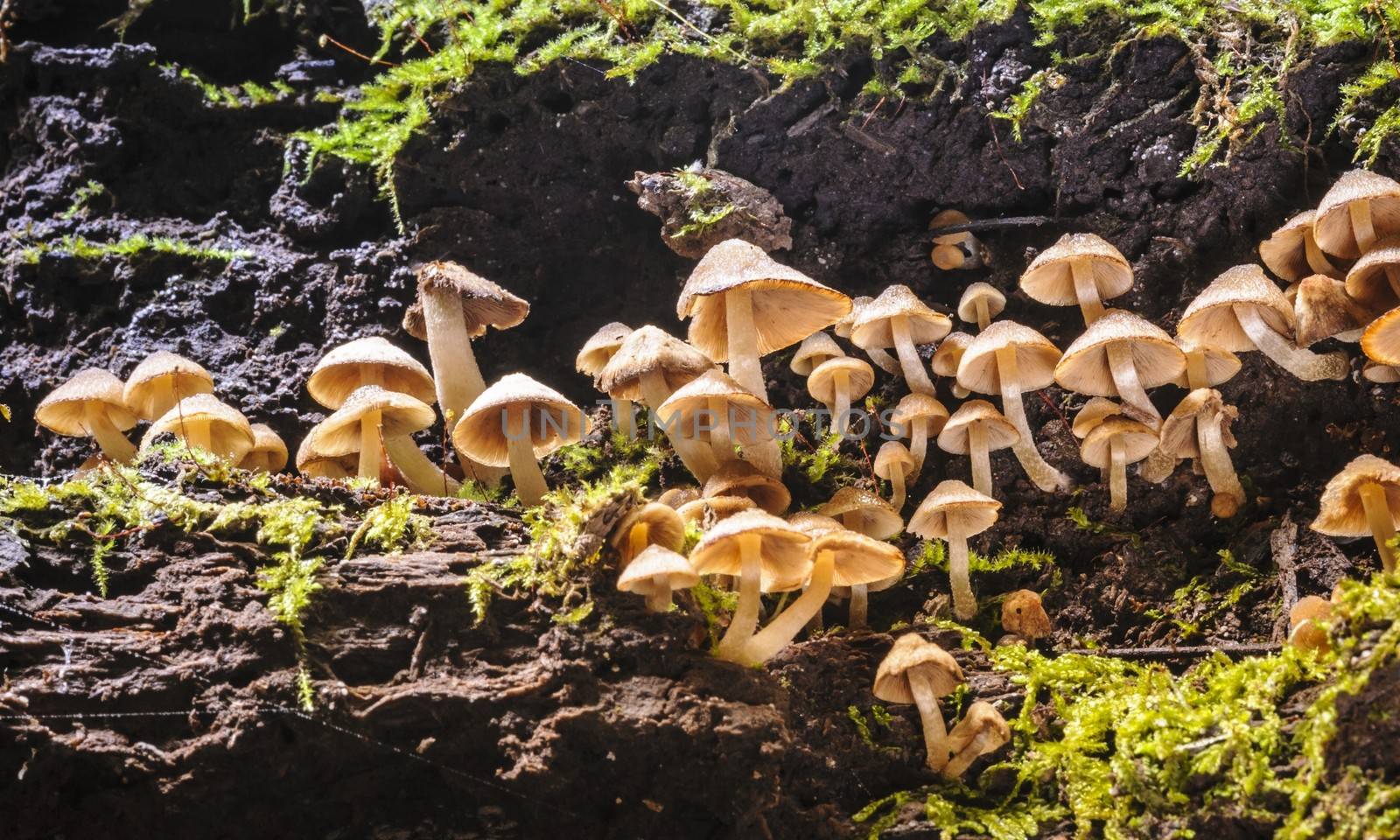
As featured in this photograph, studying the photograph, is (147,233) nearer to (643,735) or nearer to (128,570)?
(128,570)

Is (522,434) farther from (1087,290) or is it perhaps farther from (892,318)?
(1087,290)

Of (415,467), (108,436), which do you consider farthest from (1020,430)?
(108,436)

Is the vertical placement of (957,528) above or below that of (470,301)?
below

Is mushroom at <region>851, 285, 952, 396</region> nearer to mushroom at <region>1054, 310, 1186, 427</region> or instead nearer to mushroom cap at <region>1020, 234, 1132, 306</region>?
mushroom cap at <region>1020, 234, 1132, 306</region>

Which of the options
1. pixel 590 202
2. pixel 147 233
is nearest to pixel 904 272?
pixel 590 202

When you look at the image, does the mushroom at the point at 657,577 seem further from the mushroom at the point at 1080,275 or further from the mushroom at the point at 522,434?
the mushroom at the point at 1080,275

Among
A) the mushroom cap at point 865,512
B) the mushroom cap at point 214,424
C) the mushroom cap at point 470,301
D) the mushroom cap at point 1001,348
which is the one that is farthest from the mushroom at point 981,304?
Result: the mushroom cap at point 214,424

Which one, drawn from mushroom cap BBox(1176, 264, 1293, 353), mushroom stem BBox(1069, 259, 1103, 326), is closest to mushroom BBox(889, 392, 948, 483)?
mushroom stem BBox(1069, 259, 1103, 326)
